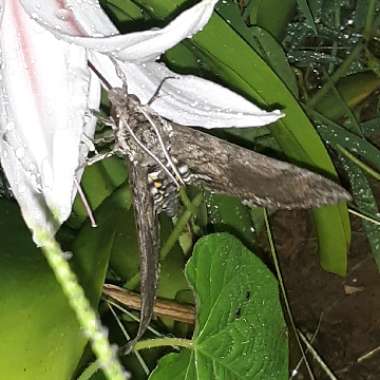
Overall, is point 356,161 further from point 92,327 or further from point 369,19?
point 92,327

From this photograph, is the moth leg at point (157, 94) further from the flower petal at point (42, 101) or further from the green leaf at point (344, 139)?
the green leaf at point (344, 139)

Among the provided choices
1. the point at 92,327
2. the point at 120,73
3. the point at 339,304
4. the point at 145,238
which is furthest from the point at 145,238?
the point at 339,304

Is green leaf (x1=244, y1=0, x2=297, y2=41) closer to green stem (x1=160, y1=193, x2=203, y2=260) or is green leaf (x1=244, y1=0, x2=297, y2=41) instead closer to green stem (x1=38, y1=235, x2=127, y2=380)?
green stem (x1=160, y1=193, x2=203, y2=260)

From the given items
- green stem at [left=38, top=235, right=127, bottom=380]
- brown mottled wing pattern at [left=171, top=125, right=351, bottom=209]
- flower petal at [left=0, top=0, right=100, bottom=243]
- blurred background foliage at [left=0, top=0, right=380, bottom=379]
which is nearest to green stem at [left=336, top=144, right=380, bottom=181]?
blurred background foliage at [left=0, top=0, right=380, bottom=379]

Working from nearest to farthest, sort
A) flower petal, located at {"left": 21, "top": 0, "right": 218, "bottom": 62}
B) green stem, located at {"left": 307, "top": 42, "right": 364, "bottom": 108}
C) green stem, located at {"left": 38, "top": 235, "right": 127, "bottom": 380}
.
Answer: green stem, located at {"left": 38, "top": 235, "right": 127, "bottom": 380}
flower petal, located at {"left": 21, "top": 0, "right": 218, "bottom": 62}
green stem, located at {"left": 307, "top": 42, "right": 364, "bottom": 108}

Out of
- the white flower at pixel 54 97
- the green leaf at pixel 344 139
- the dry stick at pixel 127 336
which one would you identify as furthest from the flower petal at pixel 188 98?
the green leaf at pixel 344 139

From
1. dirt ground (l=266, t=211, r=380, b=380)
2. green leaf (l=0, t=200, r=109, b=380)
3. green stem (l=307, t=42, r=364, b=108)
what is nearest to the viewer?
green leaf (l=0, t=200, r=109, b=380)

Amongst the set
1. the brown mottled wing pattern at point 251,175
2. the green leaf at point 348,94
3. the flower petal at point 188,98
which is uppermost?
the flower petal at point 188,98
